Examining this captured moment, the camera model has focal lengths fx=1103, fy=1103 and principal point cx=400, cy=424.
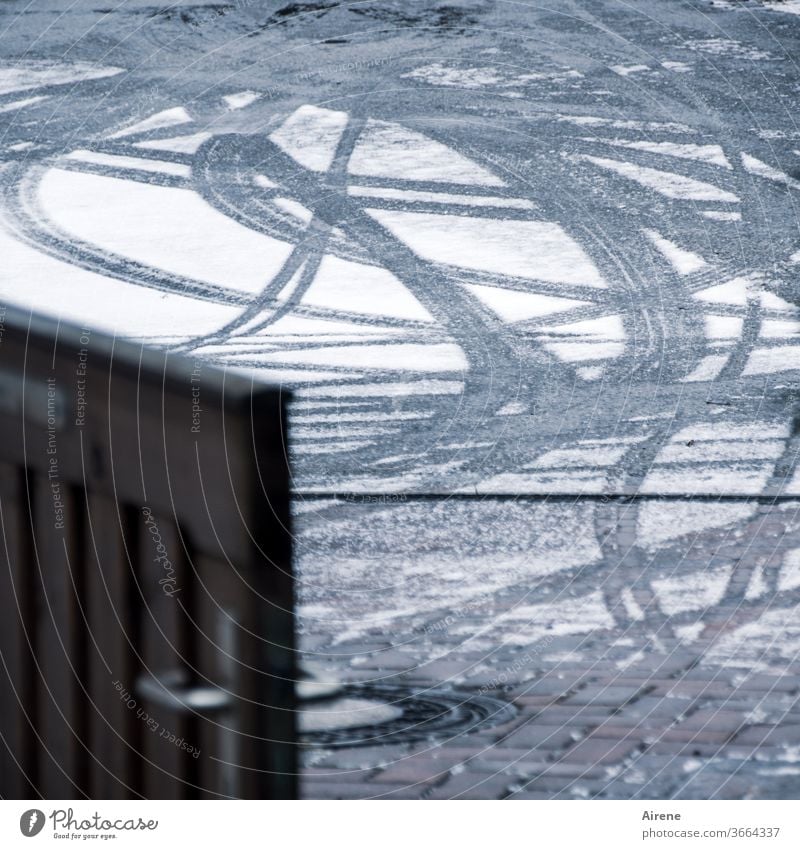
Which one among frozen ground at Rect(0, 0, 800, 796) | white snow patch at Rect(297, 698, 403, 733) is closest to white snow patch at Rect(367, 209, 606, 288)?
frozen ground at Rect(0, 0, 800, 796)

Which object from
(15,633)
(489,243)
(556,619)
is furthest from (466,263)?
(15,633)

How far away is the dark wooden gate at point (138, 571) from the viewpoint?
2.48 feet

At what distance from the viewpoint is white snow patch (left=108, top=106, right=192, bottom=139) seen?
11.5 feet

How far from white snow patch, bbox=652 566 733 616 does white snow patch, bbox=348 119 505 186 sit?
6.14 feet

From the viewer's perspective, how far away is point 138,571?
2.69 ft

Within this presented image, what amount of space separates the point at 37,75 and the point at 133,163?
1.86ft

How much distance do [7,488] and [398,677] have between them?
2.44ft

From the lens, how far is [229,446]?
73 centimetres

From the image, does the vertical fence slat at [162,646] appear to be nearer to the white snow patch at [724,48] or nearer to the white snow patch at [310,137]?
the white snow patch at [310,137]

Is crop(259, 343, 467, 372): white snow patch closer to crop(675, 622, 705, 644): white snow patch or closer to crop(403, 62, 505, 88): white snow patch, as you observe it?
crop(403, 62, 505, 88): white snow patch

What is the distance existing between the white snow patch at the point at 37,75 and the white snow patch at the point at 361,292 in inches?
48.6

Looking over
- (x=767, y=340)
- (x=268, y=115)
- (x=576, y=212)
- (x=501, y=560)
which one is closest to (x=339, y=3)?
(x=268, y=115)

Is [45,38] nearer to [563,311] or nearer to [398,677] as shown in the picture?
[563,311]

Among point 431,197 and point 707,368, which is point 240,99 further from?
point 707,368
